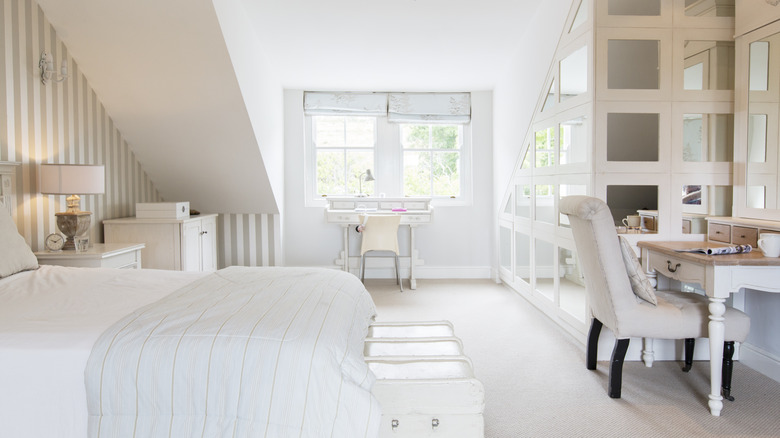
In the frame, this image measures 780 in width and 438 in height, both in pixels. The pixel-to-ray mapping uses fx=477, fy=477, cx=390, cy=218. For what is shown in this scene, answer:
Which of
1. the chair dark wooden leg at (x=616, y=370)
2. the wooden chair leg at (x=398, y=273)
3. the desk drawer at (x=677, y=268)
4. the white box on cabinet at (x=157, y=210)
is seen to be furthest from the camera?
the wooden chair leg at (x=398, y=273)

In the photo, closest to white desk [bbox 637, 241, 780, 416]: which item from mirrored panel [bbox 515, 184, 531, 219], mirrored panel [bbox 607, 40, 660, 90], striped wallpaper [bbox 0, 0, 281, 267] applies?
mirrored panel [bbox 607, 40, 660, 90]

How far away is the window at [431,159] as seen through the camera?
5.44m

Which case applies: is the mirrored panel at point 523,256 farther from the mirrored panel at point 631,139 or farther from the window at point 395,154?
the mirrored panel at point 631,139

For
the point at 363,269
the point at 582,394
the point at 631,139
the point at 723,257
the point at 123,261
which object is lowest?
the point at 582,394

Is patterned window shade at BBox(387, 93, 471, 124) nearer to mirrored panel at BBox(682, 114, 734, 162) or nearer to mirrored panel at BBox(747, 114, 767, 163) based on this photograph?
mirrored panel at BBox(682, 114, 734, 162)

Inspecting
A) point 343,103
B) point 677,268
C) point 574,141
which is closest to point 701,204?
point 677,268

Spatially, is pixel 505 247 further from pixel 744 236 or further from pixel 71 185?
pixel 71 185

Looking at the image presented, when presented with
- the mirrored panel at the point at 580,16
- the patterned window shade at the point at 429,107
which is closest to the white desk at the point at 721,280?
the mirrored panel at the point at 580,16

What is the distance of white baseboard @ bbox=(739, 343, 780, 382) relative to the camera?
253 cm

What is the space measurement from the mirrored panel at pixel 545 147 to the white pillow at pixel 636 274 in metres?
1.25

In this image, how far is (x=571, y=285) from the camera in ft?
10.4

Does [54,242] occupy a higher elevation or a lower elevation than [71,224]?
lower

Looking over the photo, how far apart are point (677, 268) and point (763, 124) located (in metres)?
0.92

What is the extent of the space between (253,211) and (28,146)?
2301mm
